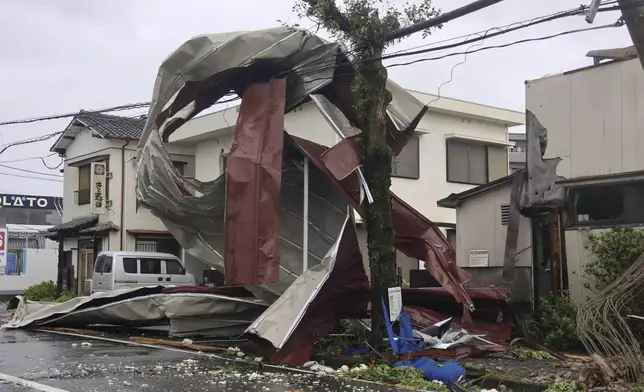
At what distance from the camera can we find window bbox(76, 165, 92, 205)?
29.1m

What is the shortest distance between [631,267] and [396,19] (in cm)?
505

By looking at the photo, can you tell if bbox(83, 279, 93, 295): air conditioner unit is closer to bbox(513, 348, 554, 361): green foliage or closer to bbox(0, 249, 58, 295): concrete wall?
bbox(0, 249, 58, 295): concrete wall

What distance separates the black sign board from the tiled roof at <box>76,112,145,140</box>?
411 inches

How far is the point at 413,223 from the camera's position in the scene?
12.5m

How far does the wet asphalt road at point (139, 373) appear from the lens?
8.25 m

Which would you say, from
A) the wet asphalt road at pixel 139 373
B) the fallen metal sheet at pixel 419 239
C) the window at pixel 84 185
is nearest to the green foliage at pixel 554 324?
the fallen metal sheet at pixel 419 239

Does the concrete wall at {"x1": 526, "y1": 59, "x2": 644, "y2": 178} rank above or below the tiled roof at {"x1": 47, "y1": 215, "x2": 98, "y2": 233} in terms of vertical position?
above

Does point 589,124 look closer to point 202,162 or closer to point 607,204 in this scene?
point 607,204

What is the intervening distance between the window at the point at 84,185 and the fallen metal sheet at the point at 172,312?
557 inches

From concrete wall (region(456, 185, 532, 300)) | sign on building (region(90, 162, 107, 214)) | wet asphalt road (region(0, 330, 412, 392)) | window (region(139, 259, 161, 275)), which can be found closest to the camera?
wet asphalt road (region(0, 330, 412, 392))

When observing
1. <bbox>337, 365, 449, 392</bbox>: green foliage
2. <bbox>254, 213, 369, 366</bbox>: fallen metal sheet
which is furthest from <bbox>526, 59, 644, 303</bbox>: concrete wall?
<bbox>337, 365, 449, 392</bbox>: green foliage

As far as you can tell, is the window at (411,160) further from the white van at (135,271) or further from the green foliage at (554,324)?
the green foliage at (554,324)

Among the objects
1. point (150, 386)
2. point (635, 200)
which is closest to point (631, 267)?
point (635, 200)

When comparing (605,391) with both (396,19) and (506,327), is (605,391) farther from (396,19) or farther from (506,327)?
(396,19)
